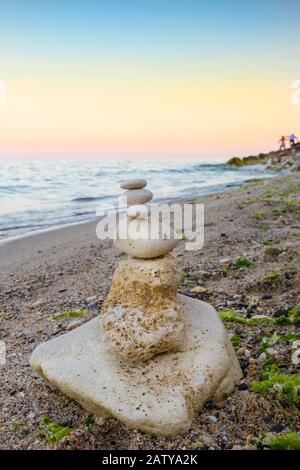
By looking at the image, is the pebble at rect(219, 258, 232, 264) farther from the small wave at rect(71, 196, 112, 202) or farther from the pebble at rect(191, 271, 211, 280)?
the small wave at rect(71, 196, 112, 202)

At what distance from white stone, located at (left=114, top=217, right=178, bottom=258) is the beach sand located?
1298 millimetres

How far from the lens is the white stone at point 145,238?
3.85 meters

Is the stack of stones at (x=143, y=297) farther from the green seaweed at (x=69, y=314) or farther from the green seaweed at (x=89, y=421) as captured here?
the green seaweed at (x=69, y=314)

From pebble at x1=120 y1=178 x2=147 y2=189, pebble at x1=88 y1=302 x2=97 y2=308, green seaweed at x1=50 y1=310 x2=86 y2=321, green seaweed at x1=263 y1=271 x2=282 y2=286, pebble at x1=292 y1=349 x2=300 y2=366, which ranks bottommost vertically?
green seaweed at x1=50 y1=310 x2=86 y2=321

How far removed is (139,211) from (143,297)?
0.72m

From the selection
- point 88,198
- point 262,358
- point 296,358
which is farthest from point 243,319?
point 88,198

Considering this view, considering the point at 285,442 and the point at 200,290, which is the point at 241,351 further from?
the point at 200,290

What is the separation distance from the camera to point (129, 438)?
3305 mm

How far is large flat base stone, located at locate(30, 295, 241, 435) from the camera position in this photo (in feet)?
11.1

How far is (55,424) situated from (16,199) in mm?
15841

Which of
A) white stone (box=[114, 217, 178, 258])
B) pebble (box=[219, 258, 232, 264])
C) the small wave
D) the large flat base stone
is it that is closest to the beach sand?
pebble (box=[219, 258, 232, 264])

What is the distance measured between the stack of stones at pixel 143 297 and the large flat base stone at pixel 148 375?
0.16 meters
